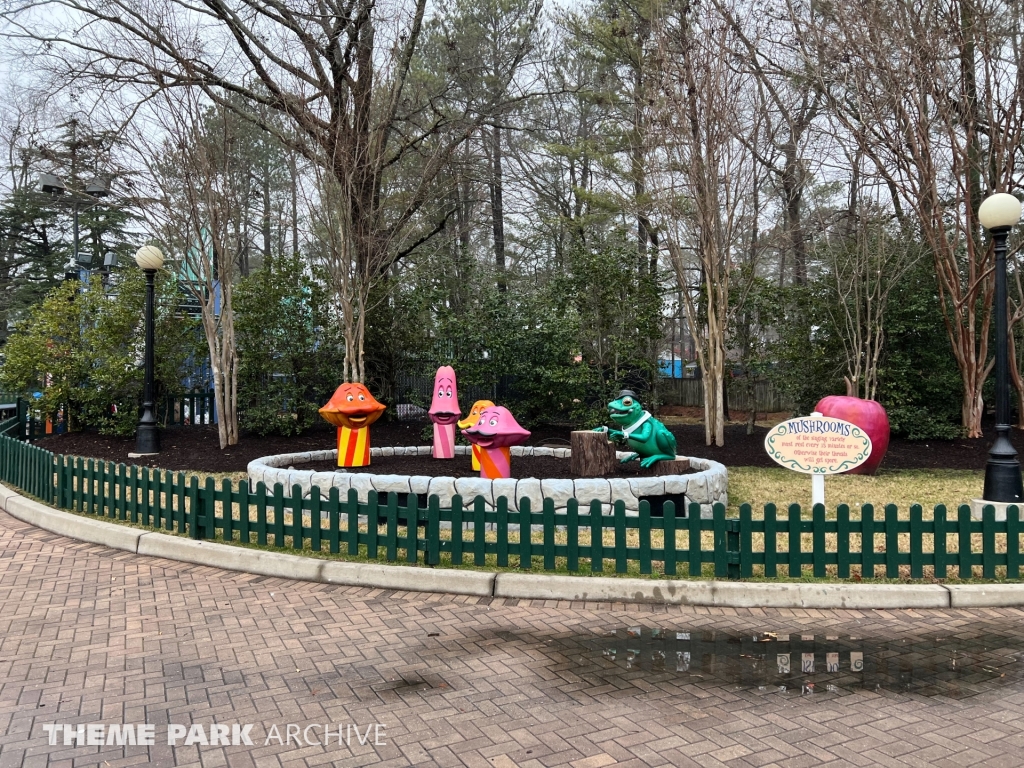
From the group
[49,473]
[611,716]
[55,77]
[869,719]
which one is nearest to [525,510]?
[611,716]

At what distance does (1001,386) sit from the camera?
7250 millimetres

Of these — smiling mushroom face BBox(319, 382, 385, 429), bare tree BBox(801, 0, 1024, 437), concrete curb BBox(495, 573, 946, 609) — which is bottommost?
concrete curb BBox(495, 573, 946, 609)

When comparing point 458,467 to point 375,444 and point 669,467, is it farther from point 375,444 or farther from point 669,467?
point 375,444

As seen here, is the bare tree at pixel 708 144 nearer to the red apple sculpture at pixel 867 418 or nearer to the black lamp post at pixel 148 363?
the red apple sculpture at pixel 867 418

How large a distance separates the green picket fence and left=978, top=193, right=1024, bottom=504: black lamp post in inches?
23.3

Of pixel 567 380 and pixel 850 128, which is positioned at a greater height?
pixel 850 128

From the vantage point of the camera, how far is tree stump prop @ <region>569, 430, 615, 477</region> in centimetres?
819

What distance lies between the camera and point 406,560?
606cm

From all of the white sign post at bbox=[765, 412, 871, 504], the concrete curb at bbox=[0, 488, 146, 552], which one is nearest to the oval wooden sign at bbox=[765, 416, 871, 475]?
the white sign post at bbox=[765, 412, 871, 504]

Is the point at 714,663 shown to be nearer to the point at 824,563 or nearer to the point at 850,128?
the point at 824,563

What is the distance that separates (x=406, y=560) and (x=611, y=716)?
296cm

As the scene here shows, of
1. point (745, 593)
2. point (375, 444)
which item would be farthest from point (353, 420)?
point (375, 444)

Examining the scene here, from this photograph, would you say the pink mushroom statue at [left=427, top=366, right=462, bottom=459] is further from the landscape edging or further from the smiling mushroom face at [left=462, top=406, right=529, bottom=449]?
the landscape edging

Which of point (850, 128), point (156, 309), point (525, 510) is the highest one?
point (850, 128)
